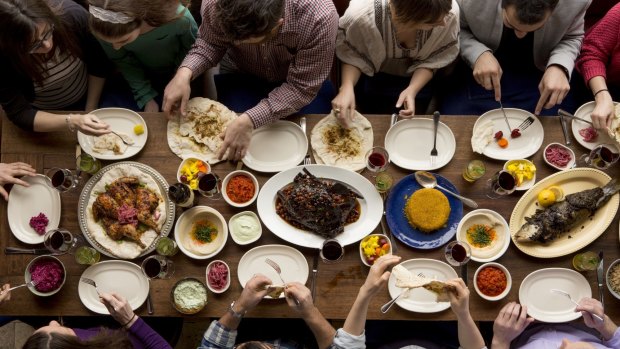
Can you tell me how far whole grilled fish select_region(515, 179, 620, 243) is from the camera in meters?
2.45

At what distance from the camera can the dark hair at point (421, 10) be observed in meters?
2.34

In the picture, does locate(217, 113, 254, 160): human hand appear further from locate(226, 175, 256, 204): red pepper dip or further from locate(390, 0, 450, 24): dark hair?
locate(390, 0, 450, 24): dark hair

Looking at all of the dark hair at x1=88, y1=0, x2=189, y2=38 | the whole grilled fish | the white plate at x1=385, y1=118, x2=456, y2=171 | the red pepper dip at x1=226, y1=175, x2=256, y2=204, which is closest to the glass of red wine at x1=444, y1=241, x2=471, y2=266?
the whole grilled fish

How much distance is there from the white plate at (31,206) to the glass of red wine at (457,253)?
1.97m

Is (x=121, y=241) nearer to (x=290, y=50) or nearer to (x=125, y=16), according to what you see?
(x=125, y=16)

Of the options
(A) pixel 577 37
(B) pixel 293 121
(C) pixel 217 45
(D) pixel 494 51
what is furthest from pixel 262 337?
(A) pixel 577 37

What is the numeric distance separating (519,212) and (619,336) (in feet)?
2.40

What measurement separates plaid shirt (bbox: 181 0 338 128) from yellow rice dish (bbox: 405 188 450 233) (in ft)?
2.62

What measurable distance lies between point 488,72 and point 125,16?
6.49 ft

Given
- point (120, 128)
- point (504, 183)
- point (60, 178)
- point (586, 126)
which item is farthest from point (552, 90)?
point (60, 178)

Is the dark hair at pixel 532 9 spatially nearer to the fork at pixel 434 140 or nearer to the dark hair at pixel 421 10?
the dark hair at pixel 421 10

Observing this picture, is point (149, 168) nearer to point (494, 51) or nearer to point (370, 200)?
point (370, 200)

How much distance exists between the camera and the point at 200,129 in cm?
265

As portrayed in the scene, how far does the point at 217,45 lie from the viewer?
9.17 ft
